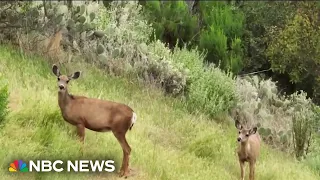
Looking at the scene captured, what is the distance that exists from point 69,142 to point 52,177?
2.86ft

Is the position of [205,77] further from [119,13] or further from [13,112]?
[13,112]

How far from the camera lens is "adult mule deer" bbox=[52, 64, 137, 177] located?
7741 millimetres

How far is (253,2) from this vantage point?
20625 mm

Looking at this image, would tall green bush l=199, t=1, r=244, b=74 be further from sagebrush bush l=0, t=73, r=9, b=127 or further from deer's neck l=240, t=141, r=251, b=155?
sagebrush bush l=0, t=73, r=9, b=127

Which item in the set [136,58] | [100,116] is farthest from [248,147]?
[136,58]

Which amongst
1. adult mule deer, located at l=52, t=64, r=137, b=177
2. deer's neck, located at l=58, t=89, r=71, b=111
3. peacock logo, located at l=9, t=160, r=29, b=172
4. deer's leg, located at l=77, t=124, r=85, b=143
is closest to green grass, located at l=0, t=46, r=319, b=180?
peacock logo, located at l=9, t=160, r=29, b=172

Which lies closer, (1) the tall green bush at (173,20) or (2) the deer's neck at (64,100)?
(2) the deer's neck at (64,100)

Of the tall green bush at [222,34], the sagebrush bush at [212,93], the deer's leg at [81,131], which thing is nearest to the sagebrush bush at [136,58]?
the sagebrush bush at [212,93]

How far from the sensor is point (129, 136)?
32.5 ft

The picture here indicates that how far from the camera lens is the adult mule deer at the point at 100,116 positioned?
7741 mm

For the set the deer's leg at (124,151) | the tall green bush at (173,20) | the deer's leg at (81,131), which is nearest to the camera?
the deer's leg at (124,151)

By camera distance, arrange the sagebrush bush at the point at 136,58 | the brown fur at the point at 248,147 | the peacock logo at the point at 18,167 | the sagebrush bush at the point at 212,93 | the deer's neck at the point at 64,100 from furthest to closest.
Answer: the sagebrush bush at the point at 136,58 < the sagebrush bush at the point at 212,93 < the brown fur at the point at 248,147 < the deer's neck at the point at 64,100 < the peacock logo at the point at 18,167

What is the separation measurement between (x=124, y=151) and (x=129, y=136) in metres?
2.09

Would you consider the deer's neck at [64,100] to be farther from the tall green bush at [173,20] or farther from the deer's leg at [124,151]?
the tall green bush at [173,20]
